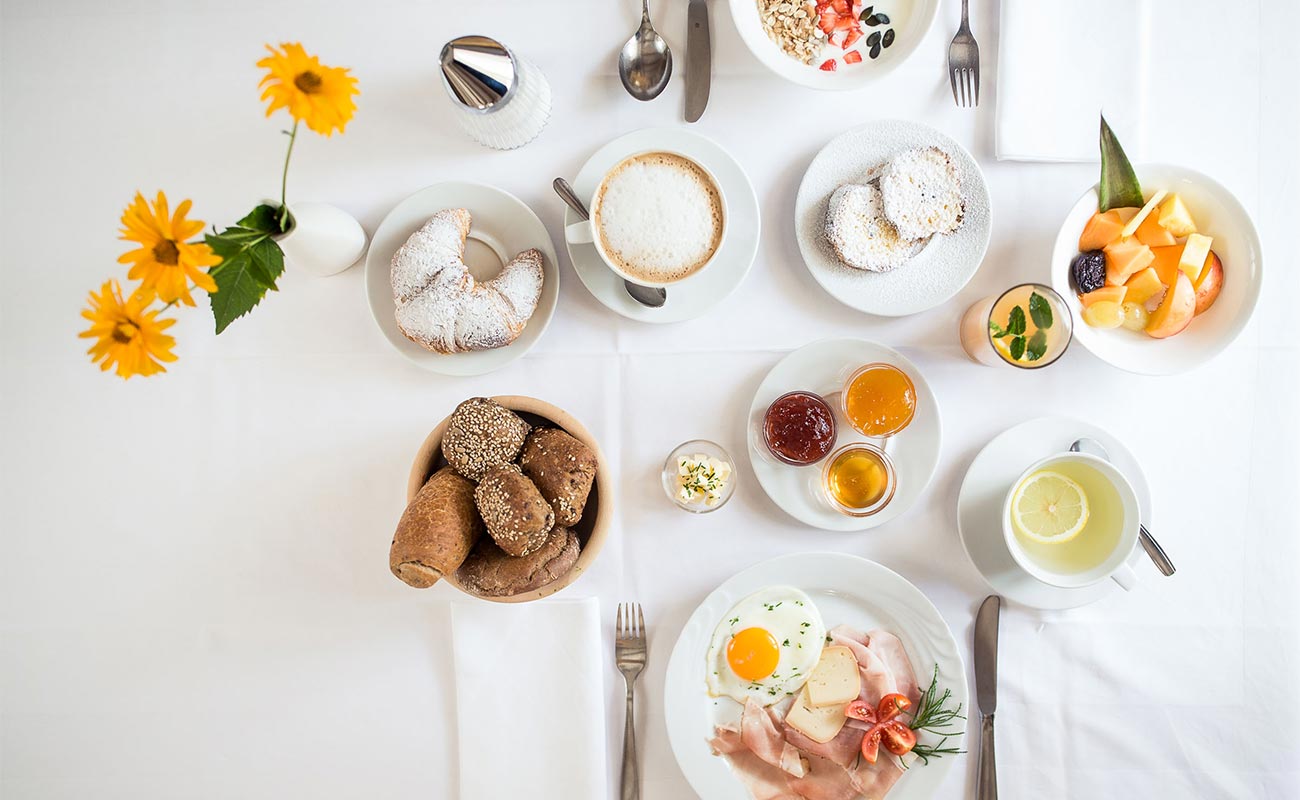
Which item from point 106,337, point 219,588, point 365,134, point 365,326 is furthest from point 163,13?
point 219,588

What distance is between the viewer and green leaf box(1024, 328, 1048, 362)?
121 centimetres

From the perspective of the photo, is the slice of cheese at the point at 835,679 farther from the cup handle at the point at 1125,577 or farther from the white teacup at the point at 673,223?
the white teacup at the point at 673,223

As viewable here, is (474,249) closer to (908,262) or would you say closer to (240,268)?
(240,268)

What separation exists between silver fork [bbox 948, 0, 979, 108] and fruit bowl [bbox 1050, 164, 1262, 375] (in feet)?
0.87

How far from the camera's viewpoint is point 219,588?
1.35 m

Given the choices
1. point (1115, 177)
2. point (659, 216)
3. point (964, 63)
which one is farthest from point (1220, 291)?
point (659, 216)

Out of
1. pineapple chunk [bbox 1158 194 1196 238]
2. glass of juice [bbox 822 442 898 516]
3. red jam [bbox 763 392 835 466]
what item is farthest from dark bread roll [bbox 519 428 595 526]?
pineapple chunk [bbox 1158 194 1196 238]

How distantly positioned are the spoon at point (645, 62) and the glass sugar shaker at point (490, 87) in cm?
15

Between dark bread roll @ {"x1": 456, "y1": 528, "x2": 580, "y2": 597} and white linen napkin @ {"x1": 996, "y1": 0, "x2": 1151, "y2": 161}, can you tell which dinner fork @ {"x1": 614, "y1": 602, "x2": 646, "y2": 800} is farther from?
white linen napkin @ {"x1": 996, "y1": 0, "x2": 1151, "y2": 161}

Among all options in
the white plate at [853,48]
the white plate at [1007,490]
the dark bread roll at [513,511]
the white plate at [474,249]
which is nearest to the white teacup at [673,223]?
the white plate at [474,249]

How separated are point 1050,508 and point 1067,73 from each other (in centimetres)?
74

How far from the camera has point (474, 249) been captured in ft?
4.20

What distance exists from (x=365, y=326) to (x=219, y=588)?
540 millimetres

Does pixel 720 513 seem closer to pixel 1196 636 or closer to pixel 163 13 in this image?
pixel 1196 636
